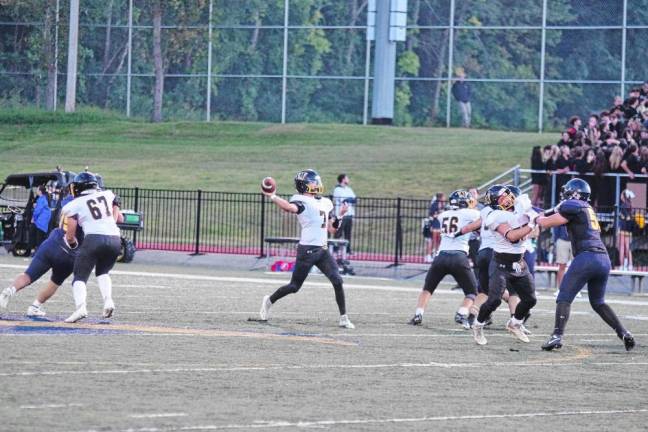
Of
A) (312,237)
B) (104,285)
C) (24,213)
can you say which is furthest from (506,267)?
(24,213)

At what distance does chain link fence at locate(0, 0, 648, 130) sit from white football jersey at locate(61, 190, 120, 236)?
32.4m

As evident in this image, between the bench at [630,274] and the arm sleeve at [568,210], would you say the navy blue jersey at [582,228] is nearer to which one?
the arm sleeve at [568,210]

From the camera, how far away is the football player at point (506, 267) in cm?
1728

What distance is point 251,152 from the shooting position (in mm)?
48469

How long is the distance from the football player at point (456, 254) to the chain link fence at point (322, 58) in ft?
95.4

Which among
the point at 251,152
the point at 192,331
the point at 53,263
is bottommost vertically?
the point at 192,331

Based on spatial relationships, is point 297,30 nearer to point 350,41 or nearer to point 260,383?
point 350,41

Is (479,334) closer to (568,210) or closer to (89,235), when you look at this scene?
(568,210)

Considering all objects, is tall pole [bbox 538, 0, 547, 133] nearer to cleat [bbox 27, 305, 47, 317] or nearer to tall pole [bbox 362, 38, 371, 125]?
tall pole [bbox 362, 38, 371, 125]

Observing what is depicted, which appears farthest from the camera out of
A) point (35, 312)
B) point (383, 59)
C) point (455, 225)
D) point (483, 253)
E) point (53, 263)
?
point (383, 59)

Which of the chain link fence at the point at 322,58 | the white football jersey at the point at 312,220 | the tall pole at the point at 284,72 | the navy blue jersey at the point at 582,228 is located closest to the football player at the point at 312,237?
the white football jersey at the point at 312,220

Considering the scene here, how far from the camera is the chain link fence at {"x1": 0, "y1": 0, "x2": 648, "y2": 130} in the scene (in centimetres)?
4925

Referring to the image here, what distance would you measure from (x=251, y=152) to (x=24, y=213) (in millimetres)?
17307

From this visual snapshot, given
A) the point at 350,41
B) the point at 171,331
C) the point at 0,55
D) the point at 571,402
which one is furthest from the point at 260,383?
the point at 0,55
